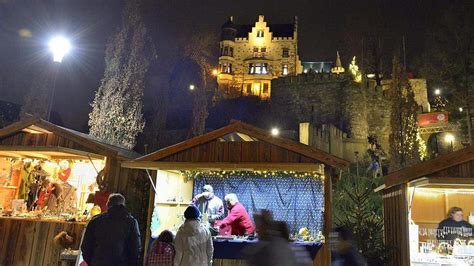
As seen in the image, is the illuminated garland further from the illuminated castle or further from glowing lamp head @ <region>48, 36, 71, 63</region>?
the illuminated castle

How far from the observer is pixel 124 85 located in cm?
1919

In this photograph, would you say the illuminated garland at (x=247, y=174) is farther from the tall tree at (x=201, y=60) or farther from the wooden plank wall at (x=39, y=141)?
the tall tree at (x=201, y=60)

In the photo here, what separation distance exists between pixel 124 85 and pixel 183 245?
1521 cm

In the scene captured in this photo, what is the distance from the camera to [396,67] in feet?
76.8

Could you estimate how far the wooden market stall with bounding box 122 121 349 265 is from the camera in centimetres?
700

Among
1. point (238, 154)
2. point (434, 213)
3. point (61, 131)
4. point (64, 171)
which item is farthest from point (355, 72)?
point (61, 131)

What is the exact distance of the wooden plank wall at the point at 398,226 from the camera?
7.59 metres

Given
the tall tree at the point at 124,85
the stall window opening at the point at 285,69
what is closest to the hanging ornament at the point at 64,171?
the tall tree at the point at 124,85

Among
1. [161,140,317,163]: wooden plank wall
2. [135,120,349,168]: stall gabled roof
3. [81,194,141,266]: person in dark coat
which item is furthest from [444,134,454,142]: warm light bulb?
[81,194,141,266]: person in dark coat

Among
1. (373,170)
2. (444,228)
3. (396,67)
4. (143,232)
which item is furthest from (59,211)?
(396,67)

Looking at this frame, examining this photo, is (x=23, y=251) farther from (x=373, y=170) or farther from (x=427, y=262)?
(x=373, y=170)

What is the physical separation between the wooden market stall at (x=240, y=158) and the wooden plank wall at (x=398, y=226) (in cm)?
142

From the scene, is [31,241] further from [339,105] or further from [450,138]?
[450,138]

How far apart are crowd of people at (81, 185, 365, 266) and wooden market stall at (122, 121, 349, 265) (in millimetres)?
1913
